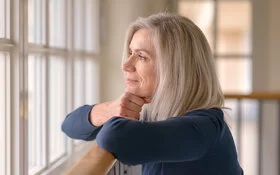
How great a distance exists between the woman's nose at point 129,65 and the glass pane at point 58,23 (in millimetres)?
1164

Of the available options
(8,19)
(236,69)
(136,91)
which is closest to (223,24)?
(236,69)

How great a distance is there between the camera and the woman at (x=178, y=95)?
129cm

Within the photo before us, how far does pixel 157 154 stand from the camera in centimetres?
120

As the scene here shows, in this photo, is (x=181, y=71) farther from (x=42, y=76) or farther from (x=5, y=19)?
(x=42, y=76)

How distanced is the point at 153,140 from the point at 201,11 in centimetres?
414

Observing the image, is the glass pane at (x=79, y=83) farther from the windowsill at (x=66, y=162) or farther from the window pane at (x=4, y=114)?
the window pane at (x=4, y=114)

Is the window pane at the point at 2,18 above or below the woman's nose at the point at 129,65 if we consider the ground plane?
above

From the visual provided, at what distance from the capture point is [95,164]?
3.57 ft

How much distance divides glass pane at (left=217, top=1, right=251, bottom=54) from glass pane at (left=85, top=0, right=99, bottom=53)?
185 centimetres

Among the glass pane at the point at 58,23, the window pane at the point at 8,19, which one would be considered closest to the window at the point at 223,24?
the glass pane at the point at 58,23

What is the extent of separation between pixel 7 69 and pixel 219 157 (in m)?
0.88

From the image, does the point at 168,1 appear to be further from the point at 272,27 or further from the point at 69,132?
the point at 69,132

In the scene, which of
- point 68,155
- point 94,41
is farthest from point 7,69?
point 94,41

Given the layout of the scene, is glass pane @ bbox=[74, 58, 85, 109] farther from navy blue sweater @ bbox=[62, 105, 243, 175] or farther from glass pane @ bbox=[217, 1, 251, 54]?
glass pane @ bbox=[217, 1, 251, 54]
